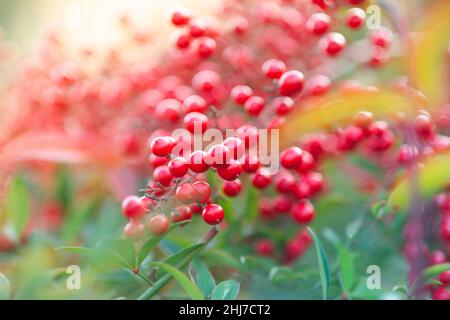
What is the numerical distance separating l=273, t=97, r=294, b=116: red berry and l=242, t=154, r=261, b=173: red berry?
0.06 metres

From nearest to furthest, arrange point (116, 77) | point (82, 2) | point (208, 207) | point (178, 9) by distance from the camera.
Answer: point (208, 207)
point (178, 9)
point (116, 77)
point (82, 2)

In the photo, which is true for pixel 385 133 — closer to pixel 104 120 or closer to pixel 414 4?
pixel 414 4

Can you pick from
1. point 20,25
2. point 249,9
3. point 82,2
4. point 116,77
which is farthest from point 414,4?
point 20,25

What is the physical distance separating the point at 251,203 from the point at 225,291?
0.32 feet

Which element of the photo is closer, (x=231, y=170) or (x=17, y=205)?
(x=231, y=170)

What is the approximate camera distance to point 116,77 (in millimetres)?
702

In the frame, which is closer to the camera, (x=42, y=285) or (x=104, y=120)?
(x=42, y=285)

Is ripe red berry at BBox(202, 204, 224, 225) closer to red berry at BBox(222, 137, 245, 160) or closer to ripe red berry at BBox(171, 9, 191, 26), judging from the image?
red berry at BBox(222, 137, 245, 160)

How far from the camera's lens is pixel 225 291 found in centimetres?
51

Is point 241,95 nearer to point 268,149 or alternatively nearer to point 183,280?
point 268,149

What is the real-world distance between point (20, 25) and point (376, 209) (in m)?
0.64

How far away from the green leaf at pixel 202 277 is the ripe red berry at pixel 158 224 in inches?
2.3

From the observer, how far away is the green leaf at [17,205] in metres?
0.64

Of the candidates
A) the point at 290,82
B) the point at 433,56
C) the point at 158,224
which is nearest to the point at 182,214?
the point at 158,224
